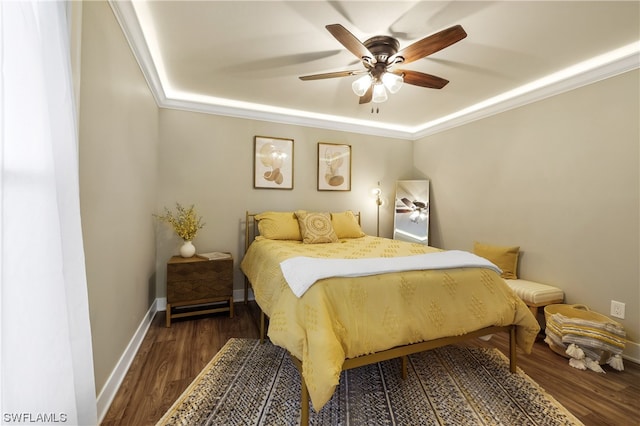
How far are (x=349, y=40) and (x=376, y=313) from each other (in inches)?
65.1

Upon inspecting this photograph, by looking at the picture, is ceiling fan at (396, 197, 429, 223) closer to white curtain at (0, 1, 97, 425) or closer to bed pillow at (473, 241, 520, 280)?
bed pillow at (473, 241, 520, 280)

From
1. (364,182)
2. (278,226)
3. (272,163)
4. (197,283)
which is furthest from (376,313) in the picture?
(364,182)

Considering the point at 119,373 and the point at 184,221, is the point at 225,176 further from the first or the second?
the point at 119,373

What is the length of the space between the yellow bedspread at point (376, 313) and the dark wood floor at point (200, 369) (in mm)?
322

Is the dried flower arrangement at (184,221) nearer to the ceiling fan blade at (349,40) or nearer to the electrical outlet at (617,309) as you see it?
the ceiling fan blade at (349,40)

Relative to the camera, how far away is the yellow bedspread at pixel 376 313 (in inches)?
56.4

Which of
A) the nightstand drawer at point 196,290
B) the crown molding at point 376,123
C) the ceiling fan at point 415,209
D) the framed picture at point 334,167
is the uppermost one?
the crown molding at point 376,123

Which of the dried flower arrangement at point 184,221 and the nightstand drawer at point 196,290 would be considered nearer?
the nightstand drawer at point 196,290

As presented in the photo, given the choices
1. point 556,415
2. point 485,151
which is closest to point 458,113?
point 485,151

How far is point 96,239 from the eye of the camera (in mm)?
1470

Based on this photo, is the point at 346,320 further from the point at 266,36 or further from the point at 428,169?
the point at 428,169

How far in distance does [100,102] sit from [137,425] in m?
1.73

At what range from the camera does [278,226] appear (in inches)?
129

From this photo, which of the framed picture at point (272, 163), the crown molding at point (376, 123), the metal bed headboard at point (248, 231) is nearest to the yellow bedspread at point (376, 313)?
the metal bed headboard at point (248, 231)
